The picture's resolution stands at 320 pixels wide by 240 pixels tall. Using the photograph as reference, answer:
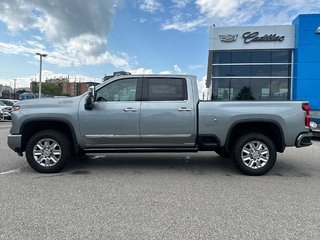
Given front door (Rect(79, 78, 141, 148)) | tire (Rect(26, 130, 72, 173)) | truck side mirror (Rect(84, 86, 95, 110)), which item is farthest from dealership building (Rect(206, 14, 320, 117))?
tire (Rect(26, 130, 72, 173))

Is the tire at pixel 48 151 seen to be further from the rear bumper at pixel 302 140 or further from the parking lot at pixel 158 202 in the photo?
the rear bumper at pixel 302 140

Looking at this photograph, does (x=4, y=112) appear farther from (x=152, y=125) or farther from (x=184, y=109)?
(x=184, y=109)

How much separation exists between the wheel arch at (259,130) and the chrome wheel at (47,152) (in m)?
3.49

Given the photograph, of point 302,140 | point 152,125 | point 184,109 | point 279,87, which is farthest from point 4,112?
point 279,87

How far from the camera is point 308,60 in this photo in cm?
2492

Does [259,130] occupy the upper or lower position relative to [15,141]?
upper

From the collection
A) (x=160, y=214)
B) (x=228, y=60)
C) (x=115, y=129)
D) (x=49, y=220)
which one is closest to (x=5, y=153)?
(x=115, y=129)

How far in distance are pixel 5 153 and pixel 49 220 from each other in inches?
209

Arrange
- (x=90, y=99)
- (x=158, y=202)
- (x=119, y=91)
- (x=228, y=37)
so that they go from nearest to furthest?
1. (x=158, y=202)
2. (x=90, y=99)
3. (x=119, y=91)
4. (x=228, y=37)

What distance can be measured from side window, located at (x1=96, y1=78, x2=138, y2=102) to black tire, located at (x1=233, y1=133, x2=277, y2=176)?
95.3 inches

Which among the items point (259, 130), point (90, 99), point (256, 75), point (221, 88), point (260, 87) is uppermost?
point (256, 75)

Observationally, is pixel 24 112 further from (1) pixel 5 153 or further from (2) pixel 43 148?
(1) pixel 5 153

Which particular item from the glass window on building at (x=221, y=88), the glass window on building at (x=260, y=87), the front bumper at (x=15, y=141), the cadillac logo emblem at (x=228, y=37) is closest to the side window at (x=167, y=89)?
the front bumper at (x=15, y=141)

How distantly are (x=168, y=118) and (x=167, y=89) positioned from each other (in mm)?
653
